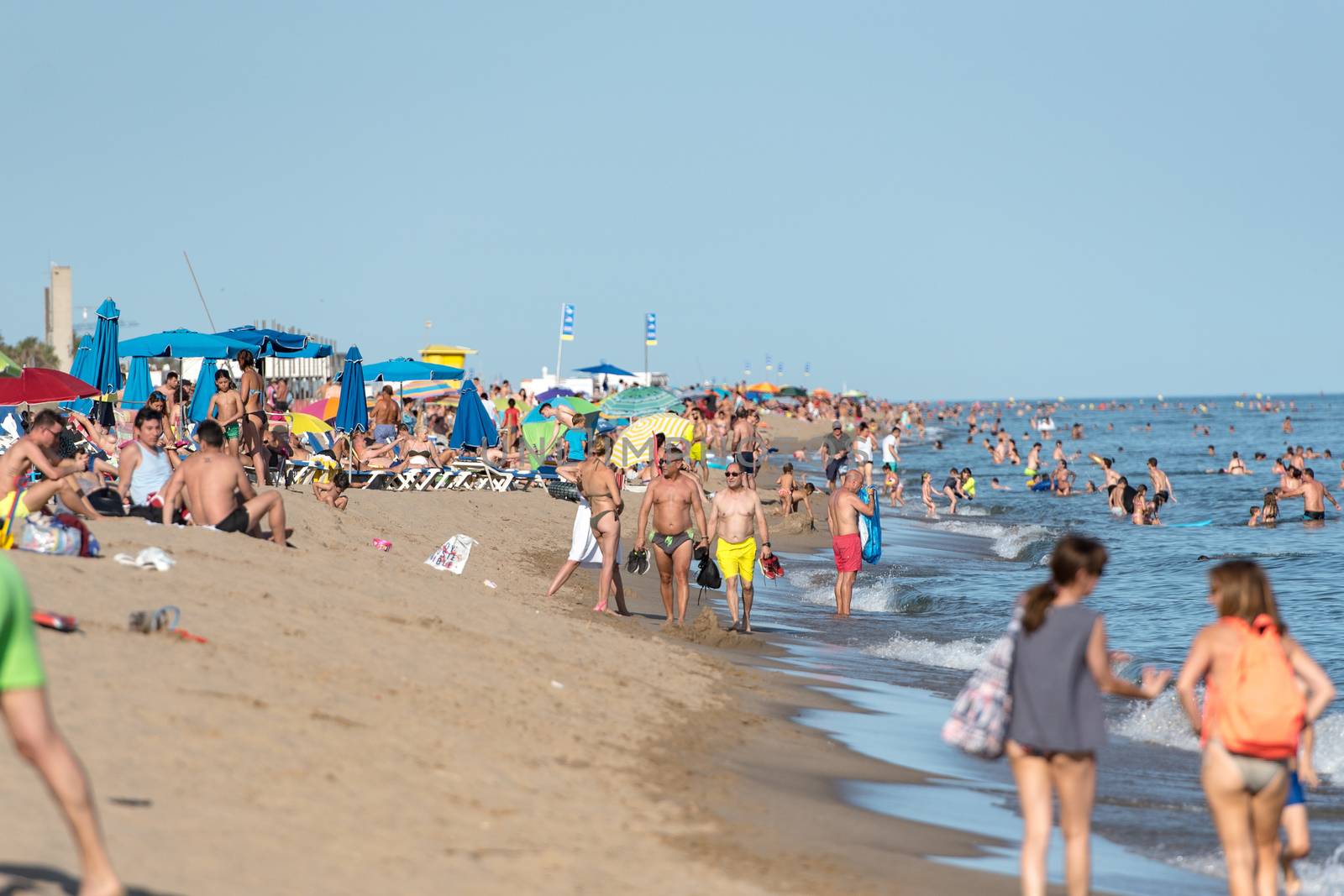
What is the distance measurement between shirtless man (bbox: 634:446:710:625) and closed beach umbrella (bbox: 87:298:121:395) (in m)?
8.22

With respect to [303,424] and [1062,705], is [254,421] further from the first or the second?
[1062,705]

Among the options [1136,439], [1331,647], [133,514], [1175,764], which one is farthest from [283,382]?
[1136,439]

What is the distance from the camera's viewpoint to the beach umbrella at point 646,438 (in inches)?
939

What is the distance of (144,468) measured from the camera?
11.2 meters

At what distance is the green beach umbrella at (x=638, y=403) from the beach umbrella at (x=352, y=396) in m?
7.45

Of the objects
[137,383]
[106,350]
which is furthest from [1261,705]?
[137,383]

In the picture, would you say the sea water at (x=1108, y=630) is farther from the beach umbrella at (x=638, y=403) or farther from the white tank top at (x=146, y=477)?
the white tank top at (x=146, y=477)

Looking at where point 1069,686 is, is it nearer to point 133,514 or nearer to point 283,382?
point 133,514

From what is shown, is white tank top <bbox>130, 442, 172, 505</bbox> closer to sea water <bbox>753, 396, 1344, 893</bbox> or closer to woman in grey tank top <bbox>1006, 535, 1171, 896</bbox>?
sea water <bbox>753, 396, 1344, 893</bbox>

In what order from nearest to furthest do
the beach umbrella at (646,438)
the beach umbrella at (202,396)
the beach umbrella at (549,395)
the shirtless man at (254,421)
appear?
1. the shirtless man at (254,421)
2. the beach umbrella at (202,396)
3. the beach umbrella at (646,438)
4. the beach umbrella at (549,395)

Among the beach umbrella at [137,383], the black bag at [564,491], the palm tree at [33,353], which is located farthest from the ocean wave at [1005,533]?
the palm tree at [33,353]

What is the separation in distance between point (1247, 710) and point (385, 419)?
56.0 feet

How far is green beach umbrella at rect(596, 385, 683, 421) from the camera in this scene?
27109mm

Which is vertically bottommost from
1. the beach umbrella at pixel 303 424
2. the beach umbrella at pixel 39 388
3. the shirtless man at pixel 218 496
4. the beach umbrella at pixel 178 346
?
the shirtless man at pixel 218 496
